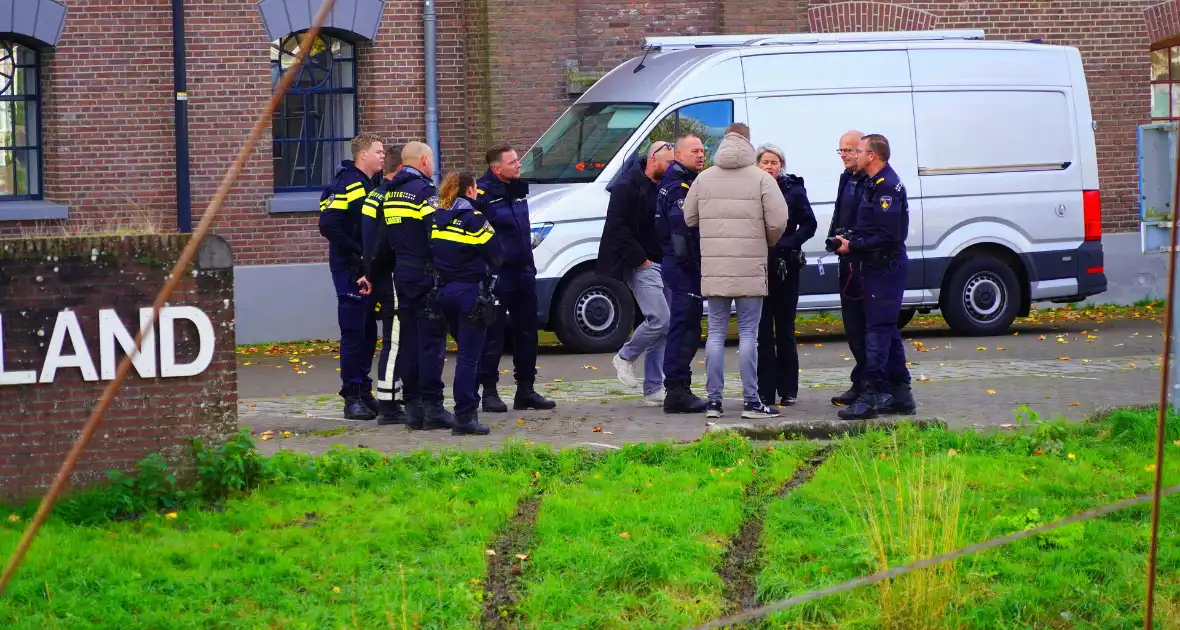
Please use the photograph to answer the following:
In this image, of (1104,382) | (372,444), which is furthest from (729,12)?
(372,444)

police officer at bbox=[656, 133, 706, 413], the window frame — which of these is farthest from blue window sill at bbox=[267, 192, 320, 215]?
police officer at bbox=[656, 133, 706, 413]

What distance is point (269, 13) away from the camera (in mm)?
15141

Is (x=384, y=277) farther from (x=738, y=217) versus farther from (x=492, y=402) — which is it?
(x=738, y=217)

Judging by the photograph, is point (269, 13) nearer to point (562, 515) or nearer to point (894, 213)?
point (894, 213)

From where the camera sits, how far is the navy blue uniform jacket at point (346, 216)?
9.27 m

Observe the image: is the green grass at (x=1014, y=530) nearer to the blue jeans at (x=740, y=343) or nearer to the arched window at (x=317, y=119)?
the blue jeans at (x=740, y=343)

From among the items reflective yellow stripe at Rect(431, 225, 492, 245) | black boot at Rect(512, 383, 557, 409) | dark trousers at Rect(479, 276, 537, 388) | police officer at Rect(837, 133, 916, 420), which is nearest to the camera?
reflective yellow stripe at Rect(431, 225, 492, 245)

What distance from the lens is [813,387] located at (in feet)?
35.2

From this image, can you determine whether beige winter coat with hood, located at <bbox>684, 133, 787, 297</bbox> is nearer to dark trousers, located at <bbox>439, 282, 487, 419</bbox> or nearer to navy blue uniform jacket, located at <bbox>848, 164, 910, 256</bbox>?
navy blue uniform jacket, located at <bbox>848, 164, 910, 256</bbox>

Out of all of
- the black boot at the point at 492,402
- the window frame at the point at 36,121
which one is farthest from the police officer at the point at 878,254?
the window frame at the point at 36,121

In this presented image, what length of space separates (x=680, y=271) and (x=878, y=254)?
124 centimetres

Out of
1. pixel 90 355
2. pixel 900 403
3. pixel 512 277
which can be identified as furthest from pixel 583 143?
pixel 90 355

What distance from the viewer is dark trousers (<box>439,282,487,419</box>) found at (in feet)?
27.9

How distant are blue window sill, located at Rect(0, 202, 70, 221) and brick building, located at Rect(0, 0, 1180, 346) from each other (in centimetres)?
2
